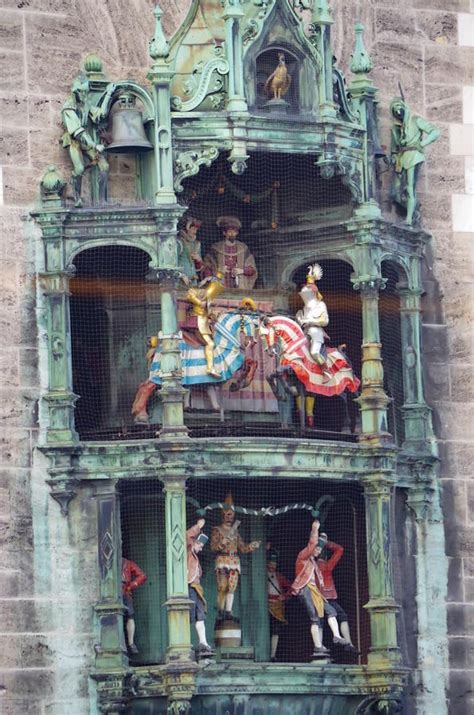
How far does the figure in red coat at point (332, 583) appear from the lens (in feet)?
126

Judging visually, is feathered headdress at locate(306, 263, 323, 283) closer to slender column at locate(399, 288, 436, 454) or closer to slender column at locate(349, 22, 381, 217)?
slender column at locate(349, 22, 381, 217)

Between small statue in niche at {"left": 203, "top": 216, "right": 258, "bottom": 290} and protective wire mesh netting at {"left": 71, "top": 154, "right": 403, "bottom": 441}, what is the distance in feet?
0.04

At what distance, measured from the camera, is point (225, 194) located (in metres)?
39.3

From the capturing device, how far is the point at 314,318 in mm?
38656

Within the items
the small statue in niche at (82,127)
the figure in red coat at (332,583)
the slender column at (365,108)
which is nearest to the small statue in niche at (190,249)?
the small statue in niche at (82,127)

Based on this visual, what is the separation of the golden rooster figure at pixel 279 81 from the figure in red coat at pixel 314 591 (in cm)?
471

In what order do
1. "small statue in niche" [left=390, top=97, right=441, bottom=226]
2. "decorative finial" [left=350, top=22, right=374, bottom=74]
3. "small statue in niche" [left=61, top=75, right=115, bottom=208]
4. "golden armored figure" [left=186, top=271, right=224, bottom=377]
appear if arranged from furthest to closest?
"small statue in niche" [left=390, top=97, right=441, bottom=226] < "decorative finial" [left=350, top=22, right=374, bottom=74] < "golden armored figure" [left=186, top=271, right=224, bottom=377] < "small statue in niche" [left=61, top=75, right=115, bottom=208]

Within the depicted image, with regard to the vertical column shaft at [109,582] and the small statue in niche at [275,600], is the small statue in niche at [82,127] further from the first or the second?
the small statue in niche at [275,600]

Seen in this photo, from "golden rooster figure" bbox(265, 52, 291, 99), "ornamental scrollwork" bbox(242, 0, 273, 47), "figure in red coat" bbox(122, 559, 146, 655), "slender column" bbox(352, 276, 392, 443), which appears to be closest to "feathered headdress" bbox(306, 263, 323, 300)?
"slender column" bbox(352, 276, 392, 443)

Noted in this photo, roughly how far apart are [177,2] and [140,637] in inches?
277

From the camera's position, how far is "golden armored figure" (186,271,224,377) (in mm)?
38156

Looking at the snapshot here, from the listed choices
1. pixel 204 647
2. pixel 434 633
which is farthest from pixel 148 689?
pixel 434 633

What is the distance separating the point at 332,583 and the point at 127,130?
5.42 metres

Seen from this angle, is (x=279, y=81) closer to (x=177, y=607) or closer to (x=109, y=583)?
(x=109, y=583)
